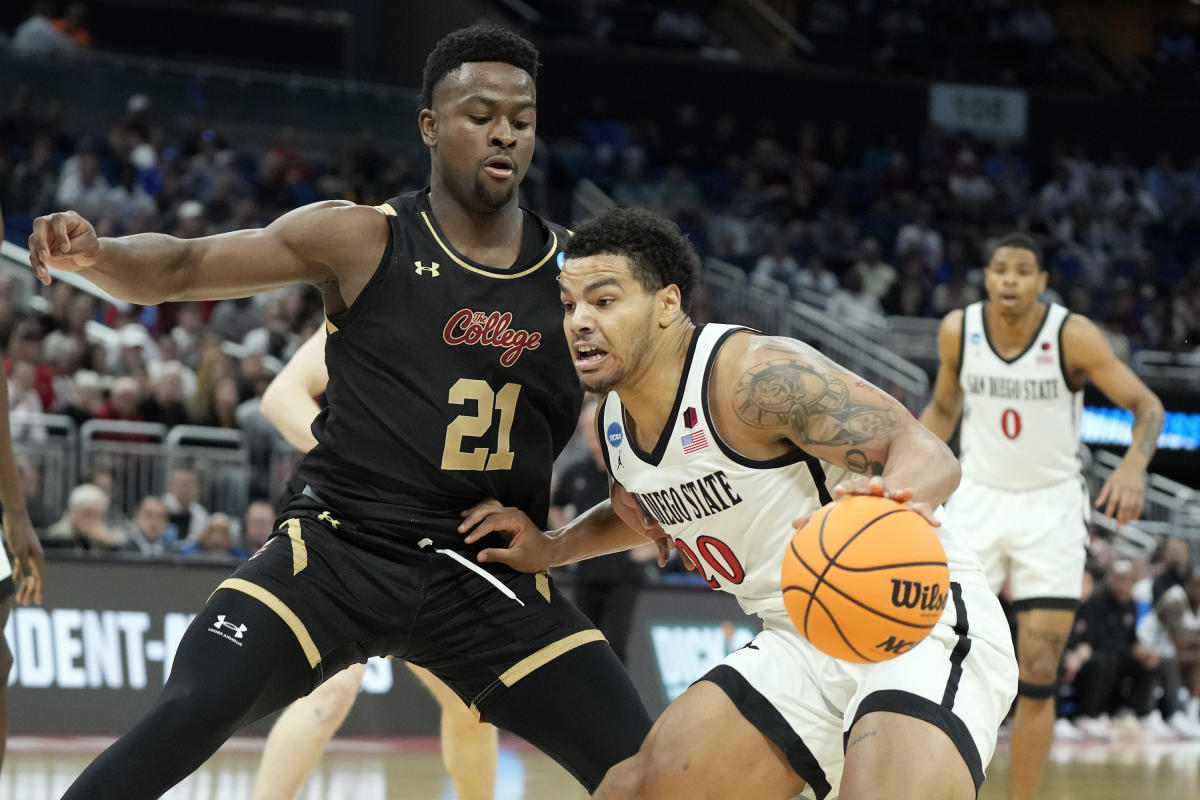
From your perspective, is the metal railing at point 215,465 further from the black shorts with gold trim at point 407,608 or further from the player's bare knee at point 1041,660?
the black shorts with gold trim at point 407,608

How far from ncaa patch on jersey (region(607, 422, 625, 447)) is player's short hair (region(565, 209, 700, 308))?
381mm

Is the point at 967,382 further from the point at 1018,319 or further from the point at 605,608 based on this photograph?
the point at 605,608

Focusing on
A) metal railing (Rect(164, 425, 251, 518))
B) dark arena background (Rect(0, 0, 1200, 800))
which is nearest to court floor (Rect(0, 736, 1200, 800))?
dark arena background (Rect(0, 0, 1200, 800))

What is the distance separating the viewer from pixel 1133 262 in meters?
21.1

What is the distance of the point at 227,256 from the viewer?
3.85 metres

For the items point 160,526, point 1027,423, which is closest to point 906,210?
point 160,526

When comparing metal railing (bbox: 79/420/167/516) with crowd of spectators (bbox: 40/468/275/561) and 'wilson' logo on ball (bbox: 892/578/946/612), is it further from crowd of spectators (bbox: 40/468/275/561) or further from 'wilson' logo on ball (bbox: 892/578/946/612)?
'wilson' logo on ball (bbox: 892/578/946/612)

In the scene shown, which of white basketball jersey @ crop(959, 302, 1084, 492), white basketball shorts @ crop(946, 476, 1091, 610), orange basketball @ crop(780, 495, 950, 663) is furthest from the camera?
white basketball jersey @ crop(959, 302, 1084, 492)

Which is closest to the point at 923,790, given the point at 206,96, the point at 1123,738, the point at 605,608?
the point at 605,608

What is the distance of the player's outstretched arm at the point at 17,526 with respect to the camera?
4.80 m

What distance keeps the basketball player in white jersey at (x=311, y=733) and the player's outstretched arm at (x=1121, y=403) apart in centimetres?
320

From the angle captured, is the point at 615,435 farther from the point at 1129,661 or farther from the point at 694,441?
the point at 1129,661

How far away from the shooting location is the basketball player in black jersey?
3.96 meters

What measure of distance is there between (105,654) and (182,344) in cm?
351
